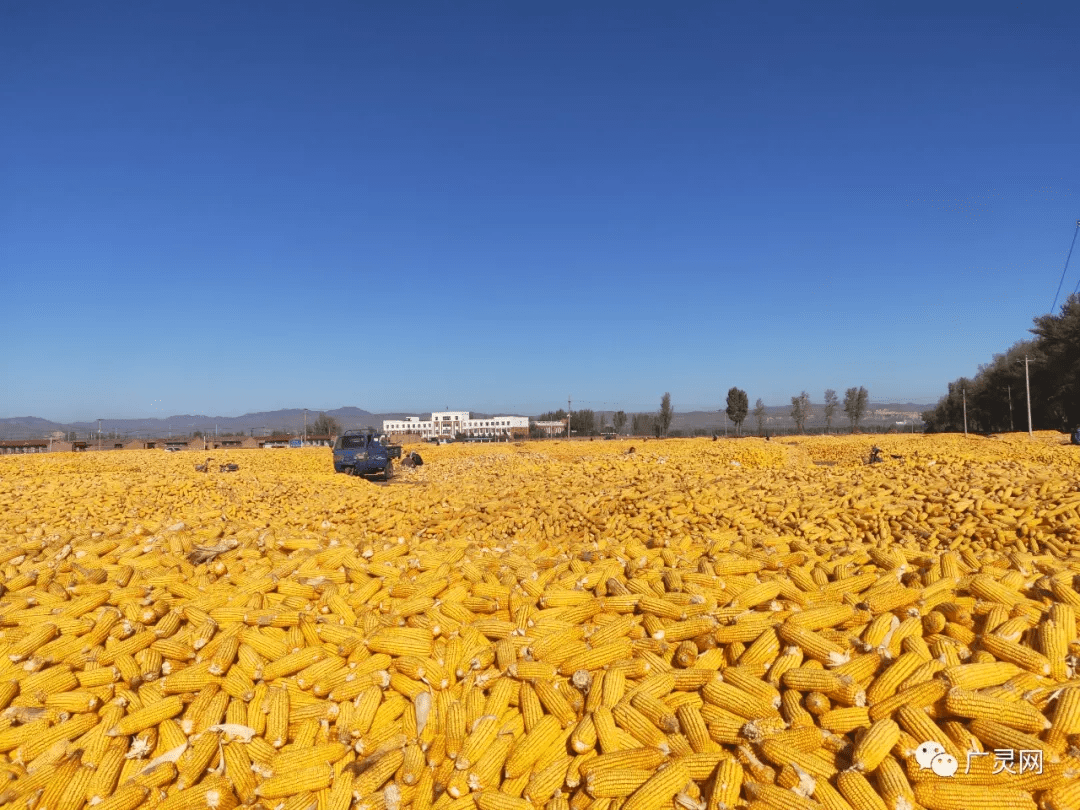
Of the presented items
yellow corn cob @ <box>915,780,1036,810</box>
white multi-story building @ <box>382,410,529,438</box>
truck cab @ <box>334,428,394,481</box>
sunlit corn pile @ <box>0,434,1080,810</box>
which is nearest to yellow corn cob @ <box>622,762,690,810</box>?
sunlit corn pile @ <box>0,434,1080,810</box>

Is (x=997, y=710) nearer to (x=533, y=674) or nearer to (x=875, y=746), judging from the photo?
(x=875, y=746)

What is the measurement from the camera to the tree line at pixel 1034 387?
4250 cm

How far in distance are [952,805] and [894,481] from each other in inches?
265

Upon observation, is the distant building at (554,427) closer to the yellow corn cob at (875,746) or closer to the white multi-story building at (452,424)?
the white multi-story building at (452,424)

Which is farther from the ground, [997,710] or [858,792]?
[997,710]

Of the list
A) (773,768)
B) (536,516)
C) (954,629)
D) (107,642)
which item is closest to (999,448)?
(536,516)

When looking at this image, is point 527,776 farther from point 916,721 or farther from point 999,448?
point 999,448

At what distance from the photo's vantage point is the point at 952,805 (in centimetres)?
256

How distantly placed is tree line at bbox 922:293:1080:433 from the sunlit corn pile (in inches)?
1908

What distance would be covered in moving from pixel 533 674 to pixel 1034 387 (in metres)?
58.2

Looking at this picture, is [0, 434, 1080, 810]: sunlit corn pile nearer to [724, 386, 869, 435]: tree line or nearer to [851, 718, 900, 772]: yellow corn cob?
[851, 718, 900, 772]: yellow corn cob

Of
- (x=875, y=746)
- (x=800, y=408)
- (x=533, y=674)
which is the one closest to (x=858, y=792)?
(x=875, y=746)

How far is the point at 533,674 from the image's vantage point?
3529 mm

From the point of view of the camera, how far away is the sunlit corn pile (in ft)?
9.29
